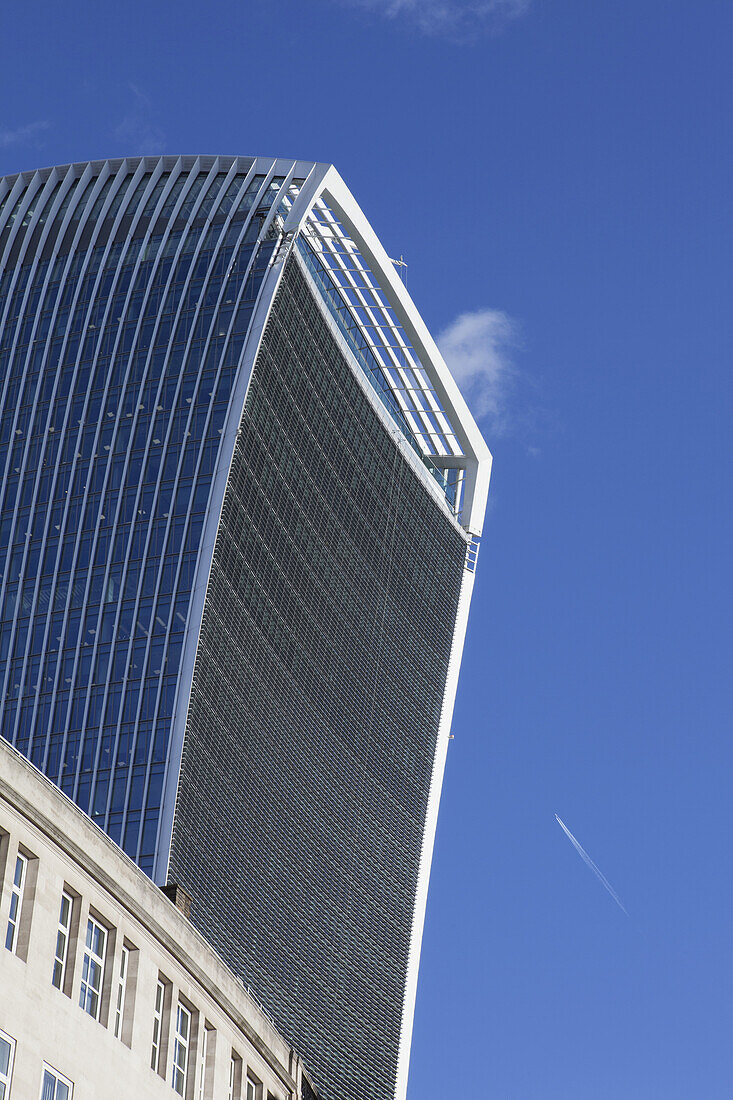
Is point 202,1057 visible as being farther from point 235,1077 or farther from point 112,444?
point 112,444

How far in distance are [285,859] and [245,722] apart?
13474 mm

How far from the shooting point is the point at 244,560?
5886 inches

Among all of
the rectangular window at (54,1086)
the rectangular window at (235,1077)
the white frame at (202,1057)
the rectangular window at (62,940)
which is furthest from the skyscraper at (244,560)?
the rectangular window at (54,1086)

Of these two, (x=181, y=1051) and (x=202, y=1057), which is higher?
(x=202, y=1057)

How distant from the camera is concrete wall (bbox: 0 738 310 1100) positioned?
153ft

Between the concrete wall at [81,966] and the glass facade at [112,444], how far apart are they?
73242 millimetres

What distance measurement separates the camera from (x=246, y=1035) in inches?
2399

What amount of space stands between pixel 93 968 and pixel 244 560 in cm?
9918

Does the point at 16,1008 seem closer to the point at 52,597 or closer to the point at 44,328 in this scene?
the point at 52,597

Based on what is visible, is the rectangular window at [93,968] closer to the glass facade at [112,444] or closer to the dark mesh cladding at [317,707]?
the glass facade at [112,444]

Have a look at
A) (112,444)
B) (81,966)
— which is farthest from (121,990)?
(112,444)

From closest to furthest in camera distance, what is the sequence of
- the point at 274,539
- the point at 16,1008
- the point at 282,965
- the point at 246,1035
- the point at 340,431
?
the point at 16,1008, the point at 246,1035, the point at 282,965, the point at 274,539, the point at 340,431

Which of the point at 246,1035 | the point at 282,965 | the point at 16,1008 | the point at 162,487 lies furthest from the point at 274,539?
the point at 16,1008

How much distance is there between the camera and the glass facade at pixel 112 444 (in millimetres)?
140250
